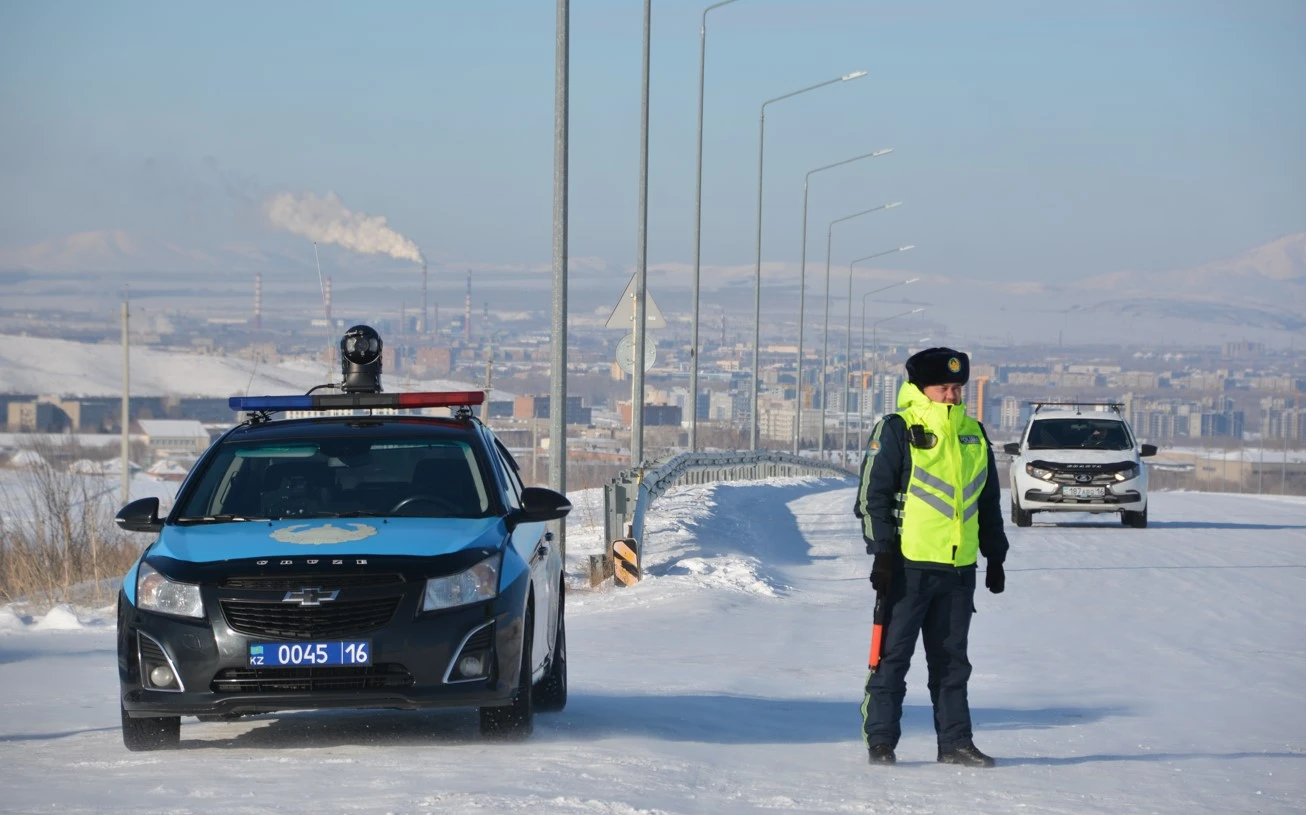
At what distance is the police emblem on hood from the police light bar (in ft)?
4.17

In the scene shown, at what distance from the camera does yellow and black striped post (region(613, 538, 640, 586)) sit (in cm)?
1877

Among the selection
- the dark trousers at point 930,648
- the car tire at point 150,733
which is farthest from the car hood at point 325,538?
the dark trousers at point 930,648

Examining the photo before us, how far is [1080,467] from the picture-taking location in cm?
2855

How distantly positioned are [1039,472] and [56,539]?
1494 cm

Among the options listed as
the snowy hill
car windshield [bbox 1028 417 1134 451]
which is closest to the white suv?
car windshield [bbox 1028 417 1134 451]

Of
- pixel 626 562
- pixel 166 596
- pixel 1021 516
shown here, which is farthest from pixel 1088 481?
pixel 166 596

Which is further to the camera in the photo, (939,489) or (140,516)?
(140,516)

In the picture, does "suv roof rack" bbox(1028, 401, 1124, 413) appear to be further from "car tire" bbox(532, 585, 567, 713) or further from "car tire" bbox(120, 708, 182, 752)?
"car tire" bbox(120, 708, 182, 752)

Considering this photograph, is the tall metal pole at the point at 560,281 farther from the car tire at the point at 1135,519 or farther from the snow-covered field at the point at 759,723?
the car tire at the point at 1135,519

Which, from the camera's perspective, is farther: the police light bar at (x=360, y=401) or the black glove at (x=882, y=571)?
the police light bar at (x=360, y=401)

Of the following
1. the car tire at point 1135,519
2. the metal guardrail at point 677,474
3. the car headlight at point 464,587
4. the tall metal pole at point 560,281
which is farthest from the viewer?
the car tire at point 1135,519

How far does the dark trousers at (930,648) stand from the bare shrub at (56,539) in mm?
12121

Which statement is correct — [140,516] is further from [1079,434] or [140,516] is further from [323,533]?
[1079,434]

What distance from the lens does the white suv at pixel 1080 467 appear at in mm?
28562
